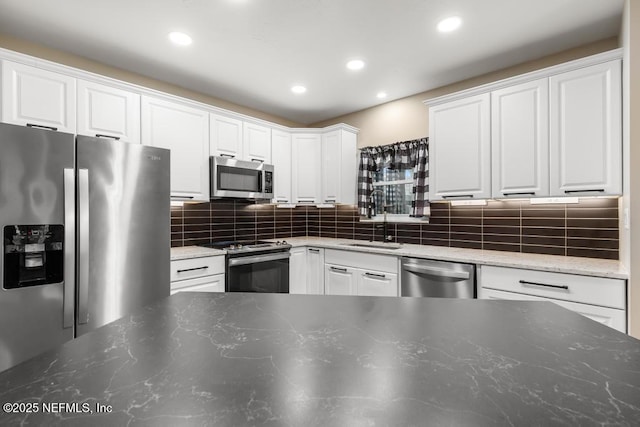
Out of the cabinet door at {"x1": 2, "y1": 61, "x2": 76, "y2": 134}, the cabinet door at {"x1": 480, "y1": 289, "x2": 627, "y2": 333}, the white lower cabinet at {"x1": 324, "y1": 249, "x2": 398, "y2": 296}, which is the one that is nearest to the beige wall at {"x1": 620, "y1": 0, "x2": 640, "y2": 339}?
the cabinet door at {"x1": 480, "y1": 289, "x2": 627, "y2": 333}

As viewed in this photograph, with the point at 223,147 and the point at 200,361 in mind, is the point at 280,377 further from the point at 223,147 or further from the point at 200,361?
the point at 223,147

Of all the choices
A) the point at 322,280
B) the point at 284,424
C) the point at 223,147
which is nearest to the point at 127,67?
the point at 223,147

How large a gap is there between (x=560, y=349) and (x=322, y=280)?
9.36 feet

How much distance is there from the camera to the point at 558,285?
2043mm

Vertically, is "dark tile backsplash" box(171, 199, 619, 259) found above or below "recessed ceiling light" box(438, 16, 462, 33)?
below

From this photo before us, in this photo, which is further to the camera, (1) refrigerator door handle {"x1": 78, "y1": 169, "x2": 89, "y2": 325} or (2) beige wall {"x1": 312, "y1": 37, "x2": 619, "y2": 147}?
(2) beige wall {"x1": 312, "y1": 37, "x2": 619, "y2": 147}

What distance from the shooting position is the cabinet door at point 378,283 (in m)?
2.89

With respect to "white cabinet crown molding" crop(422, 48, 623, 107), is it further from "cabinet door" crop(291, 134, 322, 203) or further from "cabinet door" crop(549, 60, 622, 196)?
"cabinet door" crop(291, 134, 322, 203)

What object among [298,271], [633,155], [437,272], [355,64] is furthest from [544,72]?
[298,271]

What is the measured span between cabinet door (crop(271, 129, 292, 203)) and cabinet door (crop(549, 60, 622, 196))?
8.57 feet

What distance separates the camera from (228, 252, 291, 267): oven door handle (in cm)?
292

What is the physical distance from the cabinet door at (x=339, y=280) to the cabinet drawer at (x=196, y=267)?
3.80 feet

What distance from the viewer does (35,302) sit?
1794 mm

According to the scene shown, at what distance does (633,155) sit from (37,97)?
383 cm
